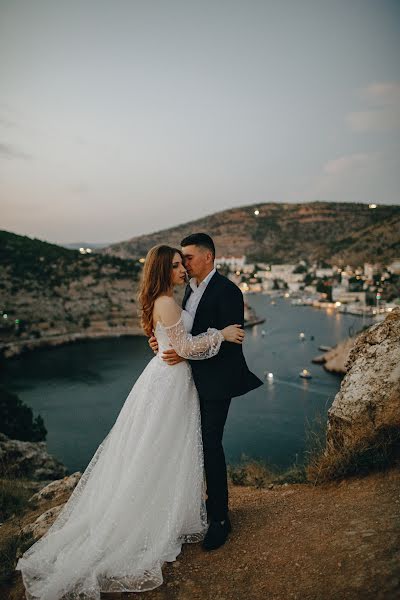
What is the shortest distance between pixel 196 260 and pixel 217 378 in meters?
0.78

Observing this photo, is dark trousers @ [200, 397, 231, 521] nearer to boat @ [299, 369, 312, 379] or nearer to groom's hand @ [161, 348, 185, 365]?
groom's hand @ [161, 348, 185, 365]

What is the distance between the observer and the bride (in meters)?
2.33

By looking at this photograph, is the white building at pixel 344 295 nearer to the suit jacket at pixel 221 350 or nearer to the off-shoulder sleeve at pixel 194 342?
the suit jacket at pixel 221 350

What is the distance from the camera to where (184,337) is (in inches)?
98.6

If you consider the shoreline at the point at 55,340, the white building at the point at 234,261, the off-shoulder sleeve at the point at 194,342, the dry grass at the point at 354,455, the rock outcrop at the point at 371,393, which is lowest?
the shoreline at the point at 55,340

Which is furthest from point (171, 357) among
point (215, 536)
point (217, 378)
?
point (215, 536)

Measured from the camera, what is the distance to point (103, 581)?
2301 millimetres

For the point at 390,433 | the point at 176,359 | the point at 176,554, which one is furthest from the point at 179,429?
the point at 390,433

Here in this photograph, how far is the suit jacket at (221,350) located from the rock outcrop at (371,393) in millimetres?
1202

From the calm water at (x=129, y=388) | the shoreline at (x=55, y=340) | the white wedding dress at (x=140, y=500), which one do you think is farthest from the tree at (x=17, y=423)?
the shoreline at (x=55, y=340)

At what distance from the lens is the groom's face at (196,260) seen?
2.69 meters

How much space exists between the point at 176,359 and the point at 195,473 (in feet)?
2.50

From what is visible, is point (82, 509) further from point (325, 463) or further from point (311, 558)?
point (325, 463)

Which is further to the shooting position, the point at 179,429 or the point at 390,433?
the point at 390,433
